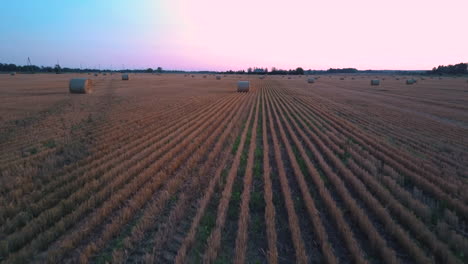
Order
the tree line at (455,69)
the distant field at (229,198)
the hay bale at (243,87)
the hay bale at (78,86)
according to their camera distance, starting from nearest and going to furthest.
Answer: the distant field at (229,198)
the hay bale at (78,86)
the hay bale at (243,87)
the tree line at (455,69)

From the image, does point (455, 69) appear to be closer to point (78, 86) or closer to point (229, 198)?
point (78, 86)

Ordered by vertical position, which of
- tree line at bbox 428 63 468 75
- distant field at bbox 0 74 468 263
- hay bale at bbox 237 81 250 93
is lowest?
distant field at bbox 0 74 468 263

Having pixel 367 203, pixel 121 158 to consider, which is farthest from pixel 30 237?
pixel 367 203

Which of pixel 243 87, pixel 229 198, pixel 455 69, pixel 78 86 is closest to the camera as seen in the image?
pixel 229 198

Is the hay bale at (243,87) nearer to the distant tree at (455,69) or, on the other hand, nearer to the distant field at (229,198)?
the distant field at (229,198)

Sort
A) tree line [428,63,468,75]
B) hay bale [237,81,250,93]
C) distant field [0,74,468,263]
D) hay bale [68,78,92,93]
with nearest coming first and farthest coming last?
distant field [0,74,468,263] → hay bale [68,78,92,93] → hay bale [237,81,250,93] → tree line [428,63,468,75]

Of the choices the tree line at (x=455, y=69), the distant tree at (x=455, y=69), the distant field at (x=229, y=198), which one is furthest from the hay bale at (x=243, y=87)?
the distant tree at (x=455, y=69)

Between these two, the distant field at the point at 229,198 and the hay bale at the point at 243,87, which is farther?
the hay bale at the point at 243,87

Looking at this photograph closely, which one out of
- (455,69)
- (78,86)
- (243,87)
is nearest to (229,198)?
(78,86)

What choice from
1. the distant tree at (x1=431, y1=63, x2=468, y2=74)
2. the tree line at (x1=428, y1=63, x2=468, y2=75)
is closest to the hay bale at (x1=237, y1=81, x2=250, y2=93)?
the tree line at (x1=428, y1=63, x2=468, y2=75)

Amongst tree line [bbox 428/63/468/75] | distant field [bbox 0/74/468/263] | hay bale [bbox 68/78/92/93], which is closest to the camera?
distant field [bbox 0/74/468/263]

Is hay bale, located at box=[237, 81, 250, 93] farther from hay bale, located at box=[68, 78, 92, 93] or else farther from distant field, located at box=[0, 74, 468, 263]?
distant field, located at box=[0, 74, 468, 263]

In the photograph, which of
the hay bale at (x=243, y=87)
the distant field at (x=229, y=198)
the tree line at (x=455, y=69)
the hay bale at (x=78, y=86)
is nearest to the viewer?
the distant field at (x=229, y=198)

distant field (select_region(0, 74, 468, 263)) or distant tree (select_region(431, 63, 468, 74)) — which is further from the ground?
distant tree (select_region(431, 63, 468, 74))
